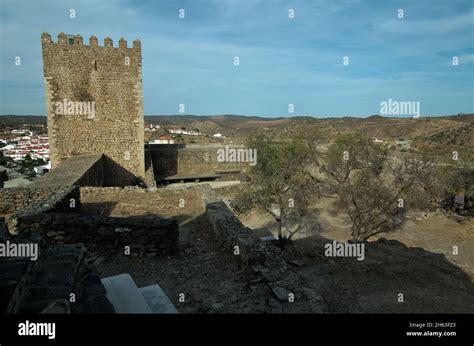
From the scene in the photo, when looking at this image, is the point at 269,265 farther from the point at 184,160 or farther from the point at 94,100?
the point at 184,160

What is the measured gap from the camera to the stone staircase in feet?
10.0

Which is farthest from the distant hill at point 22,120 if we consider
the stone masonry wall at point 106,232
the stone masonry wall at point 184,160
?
the stone masonry wall at point 106,232

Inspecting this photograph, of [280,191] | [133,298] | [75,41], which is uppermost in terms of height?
[75,41]

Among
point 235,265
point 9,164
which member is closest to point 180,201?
point 235,265

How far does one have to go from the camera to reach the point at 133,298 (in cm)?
323

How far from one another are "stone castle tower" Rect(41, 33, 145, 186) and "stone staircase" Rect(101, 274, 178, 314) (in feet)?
41.3

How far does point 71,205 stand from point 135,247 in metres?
3.31

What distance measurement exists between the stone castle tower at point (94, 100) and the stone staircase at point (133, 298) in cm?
1258

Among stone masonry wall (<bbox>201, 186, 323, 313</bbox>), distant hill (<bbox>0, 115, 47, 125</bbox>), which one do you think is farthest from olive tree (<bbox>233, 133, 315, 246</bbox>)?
distant hill (<bbox>0, 115, 47, 125</bbox>)

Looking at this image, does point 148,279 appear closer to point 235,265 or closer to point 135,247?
point 135,247

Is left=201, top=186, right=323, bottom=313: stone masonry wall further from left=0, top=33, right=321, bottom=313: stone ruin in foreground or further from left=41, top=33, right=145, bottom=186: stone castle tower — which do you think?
left=41, top=33, right=145, bottom=186: stone castle tower

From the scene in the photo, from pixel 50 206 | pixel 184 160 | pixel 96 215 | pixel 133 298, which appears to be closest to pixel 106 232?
pixel 96 215

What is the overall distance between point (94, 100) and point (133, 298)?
1332 centimetres

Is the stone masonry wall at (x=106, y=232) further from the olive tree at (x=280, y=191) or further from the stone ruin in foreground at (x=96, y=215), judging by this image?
the olive tree at (x=280, y=191)
